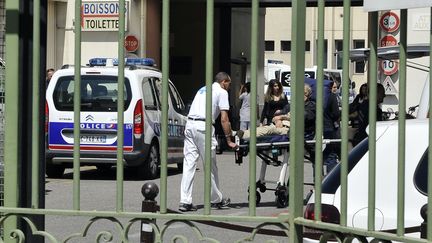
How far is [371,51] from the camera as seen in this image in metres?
3.72

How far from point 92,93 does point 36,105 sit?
12.2m

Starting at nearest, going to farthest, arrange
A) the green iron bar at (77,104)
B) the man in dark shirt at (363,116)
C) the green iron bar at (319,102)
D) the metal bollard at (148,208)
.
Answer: the green iron bar at (319,102) → the green iron bar at (77,104) → the metal bollard at (148,208) → the man in dark shirt at (363,116)

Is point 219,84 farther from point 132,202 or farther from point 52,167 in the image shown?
point 52,167

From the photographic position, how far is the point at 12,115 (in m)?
4.43

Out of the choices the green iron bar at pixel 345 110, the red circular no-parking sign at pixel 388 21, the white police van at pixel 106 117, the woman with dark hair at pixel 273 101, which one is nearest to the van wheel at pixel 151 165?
the white police van at pixel 106 117

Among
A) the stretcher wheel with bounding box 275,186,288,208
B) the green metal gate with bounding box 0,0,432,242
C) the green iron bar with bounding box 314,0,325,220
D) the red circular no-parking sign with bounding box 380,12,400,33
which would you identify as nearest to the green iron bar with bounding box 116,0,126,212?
the green metal gate with bounding box 0,0,432,242

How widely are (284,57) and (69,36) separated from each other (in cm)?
2909

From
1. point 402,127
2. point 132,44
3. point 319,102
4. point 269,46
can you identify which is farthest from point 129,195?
point 269,46

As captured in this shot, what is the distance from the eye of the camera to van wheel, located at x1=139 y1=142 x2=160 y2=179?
16844mm

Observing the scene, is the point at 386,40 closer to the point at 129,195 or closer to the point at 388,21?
the point at 129,195

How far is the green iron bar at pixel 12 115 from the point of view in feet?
14.5

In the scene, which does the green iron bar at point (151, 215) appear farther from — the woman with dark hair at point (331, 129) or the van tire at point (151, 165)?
the van tire at point (151, 165)

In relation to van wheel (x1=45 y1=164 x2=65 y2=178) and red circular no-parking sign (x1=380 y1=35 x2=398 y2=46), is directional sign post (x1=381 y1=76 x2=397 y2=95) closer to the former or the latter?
red circular no-parking sign (x1=380 y1=35 x2=398 y2=46)

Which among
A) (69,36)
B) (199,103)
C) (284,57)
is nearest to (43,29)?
(199,103)
